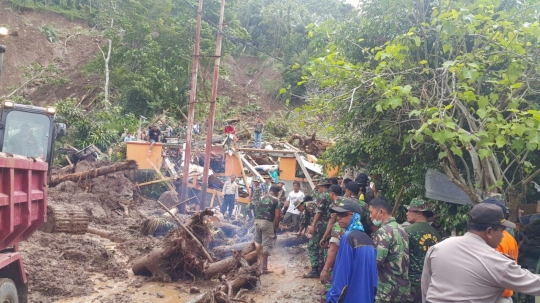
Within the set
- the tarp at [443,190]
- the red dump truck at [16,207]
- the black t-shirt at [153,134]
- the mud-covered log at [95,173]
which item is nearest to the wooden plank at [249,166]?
the mud-covered log at [95,173]

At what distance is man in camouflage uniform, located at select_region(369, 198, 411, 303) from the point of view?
4.36 m

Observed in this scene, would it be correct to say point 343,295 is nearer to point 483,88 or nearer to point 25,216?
point 25,216

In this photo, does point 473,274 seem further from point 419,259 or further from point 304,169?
point 304,169

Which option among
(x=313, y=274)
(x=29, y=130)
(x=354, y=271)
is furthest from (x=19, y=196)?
(x=313, y=274)

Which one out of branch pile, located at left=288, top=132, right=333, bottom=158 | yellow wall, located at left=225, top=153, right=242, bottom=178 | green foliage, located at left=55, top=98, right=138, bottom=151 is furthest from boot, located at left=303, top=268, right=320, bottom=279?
green foliage, located at left=55, top=98, right=138, bottom=151

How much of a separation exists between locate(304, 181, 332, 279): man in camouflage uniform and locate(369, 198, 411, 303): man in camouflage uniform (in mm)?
3590

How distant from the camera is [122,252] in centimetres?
1074

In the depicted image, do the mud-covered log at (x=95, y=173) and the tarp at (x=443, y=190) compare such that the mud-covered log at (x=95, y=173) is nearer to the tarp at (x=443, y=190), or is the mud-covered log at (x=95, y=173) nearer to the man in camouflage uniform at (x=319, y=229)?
the man in camouflage uniform at (x=319, y=229)

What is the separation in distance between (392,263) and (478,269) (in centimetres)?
158

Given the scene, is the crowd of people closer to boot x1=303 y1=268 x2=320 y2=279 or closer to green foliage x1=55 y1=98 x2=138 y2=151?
boot x1=303 y1=268 x2=320 y2=279

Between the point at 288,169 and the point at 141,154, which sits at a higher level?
the point at 288,169

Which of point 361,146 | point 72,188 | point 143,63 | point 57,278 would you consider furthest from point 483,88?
point 143,63

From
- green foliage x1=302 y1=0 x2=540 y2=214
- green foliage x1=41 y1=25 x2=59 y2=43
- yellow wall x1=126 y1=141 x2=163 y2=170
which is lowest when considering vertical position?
yellow wall x1=126 y1=141 x2=163 y2=170

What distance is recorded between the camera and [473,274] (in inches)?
114
